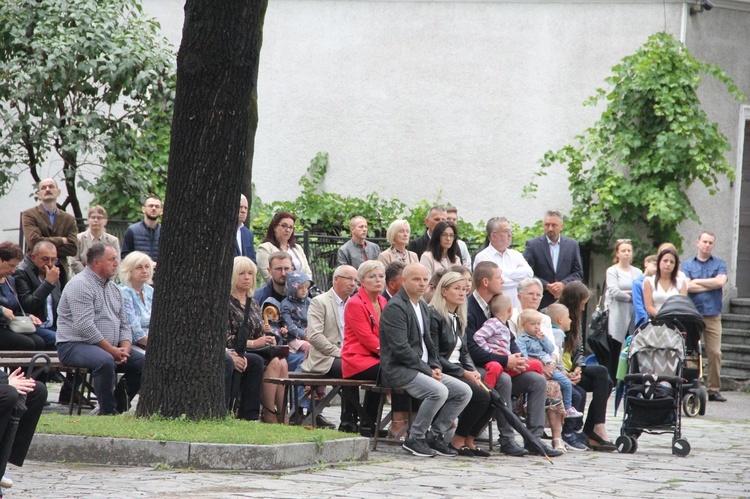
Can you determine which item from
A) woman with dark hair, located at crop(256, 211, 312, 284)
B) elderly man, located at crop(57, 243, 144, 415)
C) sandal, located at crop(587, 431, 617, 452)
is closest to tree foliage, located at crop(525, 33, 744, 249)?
woman with dark hair, located at crop(256, 211, 312, 284)

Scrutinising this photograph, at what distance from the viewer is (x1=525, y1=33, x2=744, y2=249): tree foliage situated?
56.9 feet

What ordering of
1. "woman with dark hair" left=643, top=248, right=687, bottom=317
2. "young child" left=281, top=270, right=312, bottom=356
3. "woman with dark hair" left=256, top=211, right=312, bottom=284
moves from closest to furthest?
1. "young child" left=281, top=270, right=312, bottom=356
2. "woman with dark hair" left=256, top=211, right=312, bottom=284
3. "woman with dark hair" left=643, top=248, right=687, bottom=317

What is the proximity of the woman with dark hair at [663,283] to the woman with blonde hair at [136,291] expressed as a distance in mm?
6616

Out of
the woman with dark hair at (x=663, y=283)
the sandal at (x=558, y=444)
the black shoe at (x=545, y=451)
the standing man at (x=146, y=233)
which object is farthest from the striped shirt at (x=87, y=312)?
the woman with dark hair at (x=663, y=283)

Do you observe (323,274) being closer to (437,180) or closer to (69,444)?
(437,180)

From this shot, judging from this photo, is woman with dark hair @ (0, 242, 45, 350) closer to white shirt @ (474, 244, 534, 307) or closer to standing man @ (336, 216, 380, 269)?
standing man @ (336, 216, 380, 269)

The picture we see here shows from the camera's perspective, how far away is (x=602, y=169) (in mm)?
17656

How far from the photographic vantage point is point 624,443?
10836 millimetres

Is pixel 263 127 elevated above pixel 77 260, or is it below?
above

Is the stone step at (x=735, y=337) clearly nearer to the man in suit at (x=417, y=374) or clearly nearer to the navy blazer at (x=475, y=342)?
the navy blazer at (x=475, y=342)

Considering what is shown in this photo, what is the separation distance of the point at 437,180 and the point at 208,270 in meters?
10.5

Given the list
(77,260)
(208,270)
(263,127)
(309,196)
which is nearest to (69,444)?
(208,270)

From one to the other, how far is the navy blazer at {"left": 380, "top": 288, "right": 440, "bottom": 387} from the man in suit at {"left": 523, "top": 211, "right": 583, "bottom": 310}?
4767 mm

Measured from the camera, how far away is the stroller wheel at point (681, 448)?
10484 mm
